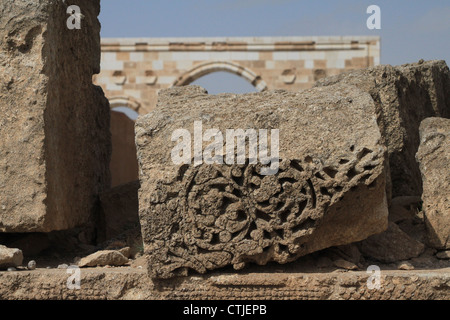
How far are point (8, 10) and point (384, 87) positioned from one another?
254 cm

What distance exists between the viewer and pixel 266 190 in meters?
3.41

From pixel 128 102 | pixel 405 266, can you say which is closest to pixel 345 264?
pixel 405 266

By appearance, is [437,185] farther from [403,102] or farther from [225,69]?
[225,69]

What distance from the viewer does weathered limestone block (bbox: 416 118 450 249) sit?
3.96m

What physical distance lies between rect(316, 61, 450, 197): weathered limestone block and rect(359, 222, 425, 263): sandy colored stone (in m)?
0.37

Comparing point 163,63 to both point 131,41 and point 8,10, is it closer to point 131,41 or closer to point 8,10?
point 131,41

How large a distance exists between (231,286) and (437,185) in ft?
4.65

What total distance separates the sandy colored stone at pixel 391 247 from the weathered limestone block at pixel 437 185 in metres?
0.13

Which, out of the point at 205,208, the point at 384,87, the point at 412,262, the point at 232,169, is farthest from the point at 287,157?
the point at 384,87

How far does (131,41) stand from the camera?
12859mm

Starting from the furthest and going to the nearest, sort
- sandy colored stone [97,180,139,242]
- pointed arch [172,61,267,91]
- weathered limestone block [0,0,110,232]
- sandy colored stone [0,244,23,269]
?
pointed arch [172,61,267,91] → sandy colored stone [97,180,139,242] → weathered limestone block [0,0,110,232] → sandy colored stone [0,244,23,269]

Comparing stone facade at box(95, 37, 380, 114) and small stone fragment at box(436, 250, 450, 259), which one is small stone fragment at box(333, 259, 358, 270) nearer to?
small stone fragment at box(436, 250, 450, 259)

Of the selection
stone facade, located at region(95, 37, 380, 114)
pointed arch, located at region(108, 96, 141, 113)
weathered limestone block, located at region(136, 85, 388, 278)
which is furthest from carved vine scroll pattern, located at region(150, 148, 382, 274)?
pointed arch, located at region(108, 96, 141, 113)
